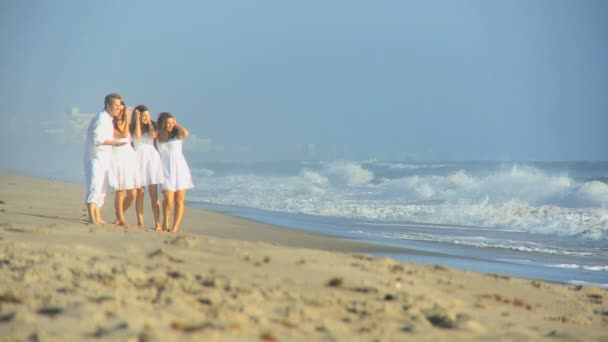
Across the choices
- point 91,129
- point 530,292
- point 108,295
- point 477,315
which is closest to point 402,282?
point 477,315

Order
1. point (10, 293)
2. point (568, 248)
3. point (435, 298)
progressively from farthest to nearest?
point (568, 248) < point (435, 298) < point (10, 293)

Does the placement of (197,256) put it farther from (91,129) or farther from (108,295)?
(91,129)

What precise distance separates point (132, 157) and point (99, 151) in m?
0.47

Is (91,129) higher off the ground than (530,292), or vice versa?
(91,129)

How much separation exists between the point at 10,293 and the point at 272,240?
7089 mm

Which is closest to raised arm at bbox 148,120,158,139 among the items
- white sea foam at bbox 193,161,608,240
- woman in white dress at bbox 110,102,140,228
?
woman in white dress at bbox 110,102,140,228

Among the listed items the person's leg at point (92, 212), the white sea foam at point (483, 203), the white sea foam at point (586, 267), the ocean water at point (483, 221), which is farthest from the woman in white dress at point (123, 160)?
the white sea foam at point (483, 203)

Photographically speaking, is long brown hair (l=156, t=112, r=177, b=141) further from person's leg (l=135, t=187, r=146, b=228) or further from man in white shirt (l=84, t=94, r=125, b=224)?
person's leg (l=135, t=187, r=146, b=228)

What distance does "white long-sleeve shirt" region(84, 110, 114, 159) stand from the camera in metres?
9.16

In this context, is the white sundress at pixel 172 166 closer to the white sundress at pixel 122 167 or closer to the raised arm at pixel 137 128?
the raised arm at pixel 137 128

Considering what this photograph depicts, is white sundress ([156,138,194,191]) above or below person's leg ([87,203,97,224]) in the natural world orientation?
above

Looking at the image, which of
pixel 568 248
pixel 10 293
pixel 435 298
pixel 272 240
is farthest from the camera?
pixel 568 248

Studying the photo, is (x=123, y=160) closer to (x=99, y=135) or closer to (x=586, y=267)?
(x=99, y=135)

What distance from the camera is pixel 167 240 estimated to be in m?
7.40
